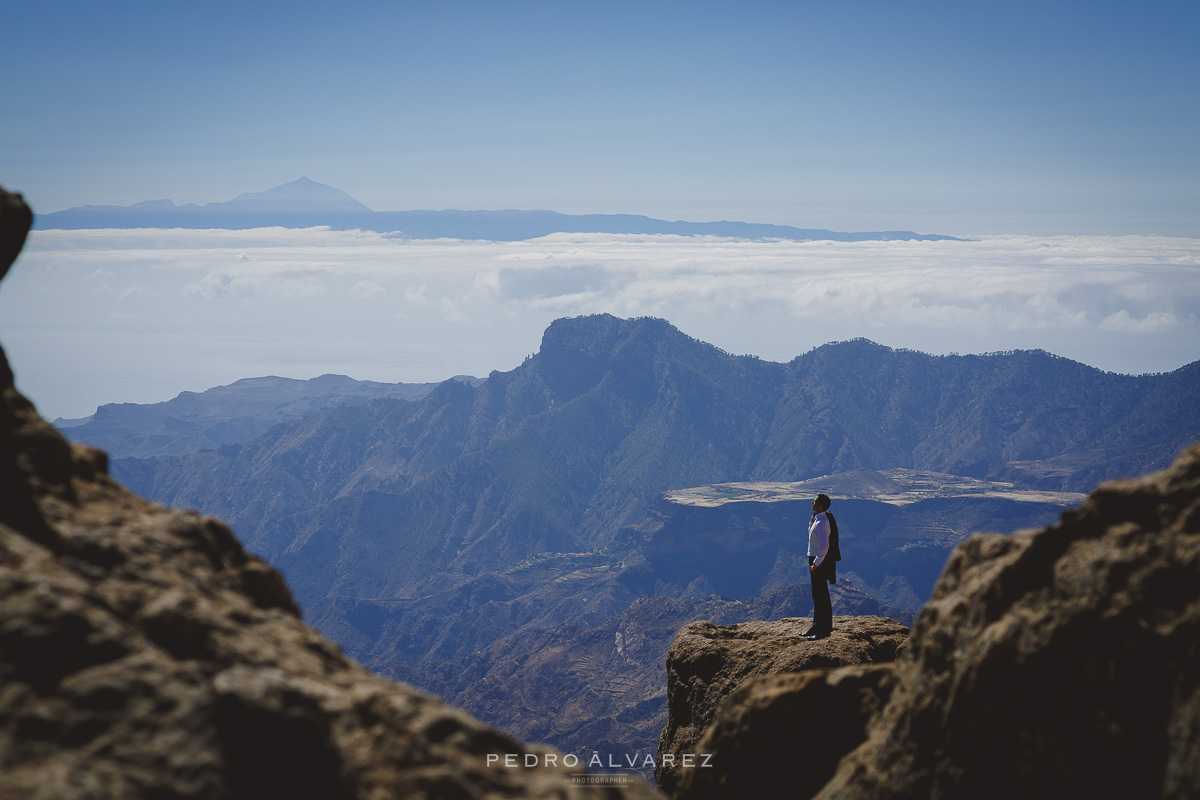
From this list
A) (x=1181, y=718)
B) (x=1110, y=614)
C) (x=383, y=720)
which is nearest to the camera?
(x=383, y=720)

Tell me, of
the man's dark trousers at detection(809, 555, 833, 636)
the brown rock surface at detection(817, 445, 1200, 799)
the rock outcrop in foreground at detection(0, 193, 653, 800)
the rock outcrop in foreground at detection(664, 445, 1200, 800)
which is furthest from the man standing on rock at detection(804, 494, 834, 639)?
the rock outcrop in foreground at detection(0, 193, 653, 800)

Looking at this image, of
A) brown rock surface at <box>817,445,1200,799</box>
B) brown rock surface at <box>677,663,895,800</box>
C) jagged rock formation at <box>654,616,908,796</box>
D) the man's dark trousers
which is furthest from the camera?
the man's dark trousers

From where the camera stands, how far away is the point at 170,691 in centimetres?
1105

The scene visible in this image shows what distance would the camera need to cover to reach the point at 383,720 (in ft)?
41.2

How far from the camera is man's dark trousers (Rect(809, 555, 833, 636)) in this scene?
27188 mm

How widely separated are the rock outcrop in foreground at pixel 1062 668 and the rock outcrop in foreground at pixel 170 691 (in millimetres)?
5637

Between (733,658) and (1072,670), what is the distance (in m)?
13.9

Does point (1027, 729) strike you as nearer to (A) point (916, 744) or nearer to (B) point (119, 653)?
(A) point (916, 744)

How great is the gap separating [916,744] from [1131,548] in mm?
4410

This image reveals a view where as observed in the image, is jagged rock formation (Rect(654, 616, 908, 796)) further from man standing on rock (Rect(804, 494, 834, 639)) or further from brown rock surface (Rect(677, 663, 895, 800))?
brown rock surface (Rect(677, 663, 895, 800))

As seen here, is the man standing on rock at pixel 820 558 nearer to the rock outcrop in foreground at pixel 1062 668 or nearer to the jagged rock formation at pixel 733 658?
the jagged rock formation at pixel 733 658

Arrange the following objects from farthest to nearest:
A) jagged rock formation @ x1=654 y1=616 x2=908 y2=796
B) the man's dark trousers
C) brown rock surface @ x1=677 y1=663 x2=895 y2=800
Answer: the man's dark trousers < jagged rock formation @ x1=654 y1=616 x2=908 y2=796 < brown rock surface @ x1=677 y1=663 x2=895 y2=800

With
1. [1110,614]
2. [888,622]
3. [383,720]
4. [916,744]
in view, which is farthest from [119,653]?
[888,622]

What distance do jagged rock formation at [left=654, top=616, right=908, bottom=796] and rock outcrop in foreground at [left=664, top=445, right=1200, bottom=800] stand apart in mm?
7512
